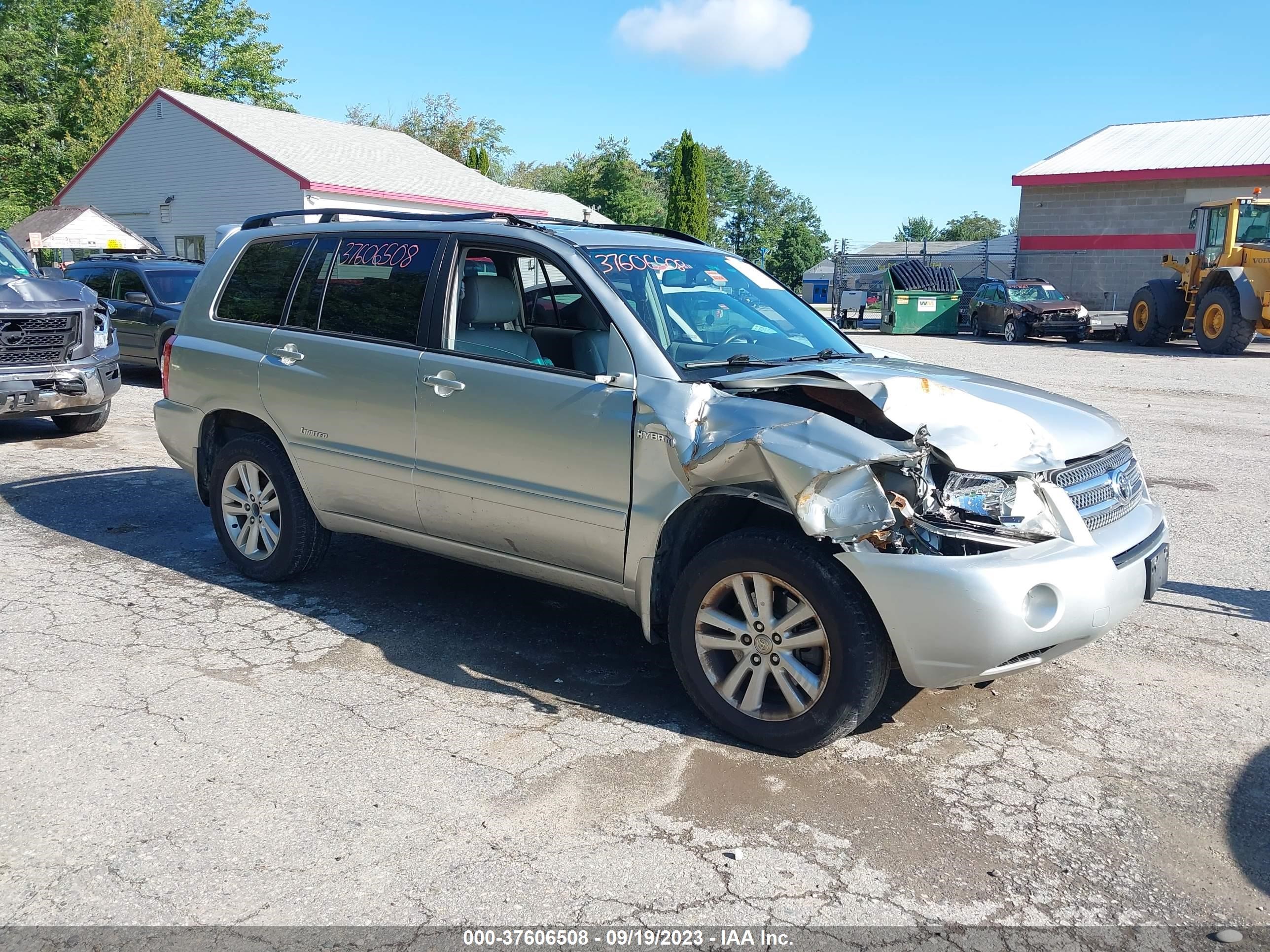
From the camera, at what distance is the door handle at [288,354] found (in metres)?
5.30

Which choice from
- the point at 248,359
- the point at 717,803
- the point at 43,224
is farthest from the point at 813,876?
the point at 43,224

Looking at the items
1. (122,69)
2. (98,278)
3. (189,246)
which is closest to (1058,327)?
(98,278)

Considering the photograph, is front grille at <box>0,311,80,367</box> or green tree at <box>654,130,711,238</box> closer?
front grille at <box>0,311,80,367</box>

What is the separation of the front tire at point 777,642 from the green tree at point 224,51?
50.6 metres

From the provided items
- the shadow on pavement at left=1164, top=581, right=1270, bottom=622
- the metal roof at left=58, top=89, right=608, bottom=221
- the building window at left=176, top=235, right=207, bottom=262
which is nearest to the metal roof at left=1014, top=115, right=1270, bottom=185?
the metal roof at left=58, top=89, right=608, bottom=221

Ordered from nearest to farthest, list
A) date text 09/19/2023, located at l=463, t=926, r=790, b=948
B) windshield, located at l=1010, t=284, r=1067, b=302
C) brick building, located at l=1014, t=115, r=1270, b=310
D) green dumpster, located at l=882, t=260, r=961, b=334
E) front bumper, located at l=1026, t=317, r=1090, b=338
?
date text 09/19/2023, located at l=463, t=926, r=790, b=948 < front bumper, located at l=1026, t=317, r=1090, b=338 < windshield, located at l=1010, t=284, r=1067, b=302 < green dumpster, located at l=882, t=260, r=961, b=334 < brick building, located at l=1014, t=115, r=1270, b=310

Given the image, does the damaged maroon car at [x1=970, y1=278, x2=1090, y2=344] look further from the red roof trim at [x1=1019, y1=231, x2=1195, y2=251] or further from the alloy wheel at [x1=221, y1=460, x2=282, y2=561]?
the alloy wheel at [x1=221, y1=460, x2=282, y2=561]

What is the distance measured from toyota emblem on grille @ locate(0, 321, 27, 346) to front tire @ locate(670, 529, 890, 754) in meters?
7.99

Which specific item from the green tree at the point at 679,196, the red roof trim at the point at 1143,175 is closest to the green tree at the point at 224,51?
the green tree at the point at 679,196

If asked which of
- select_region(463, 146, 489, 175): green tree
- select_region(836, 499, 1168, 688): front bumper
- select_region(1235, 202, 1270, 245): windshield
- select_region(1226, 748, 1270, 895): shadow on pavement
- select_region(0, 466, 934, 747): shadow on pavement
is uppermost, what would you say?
select_region(463, 146, 489, 175): green tree

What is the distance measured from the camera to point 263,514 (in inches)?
222

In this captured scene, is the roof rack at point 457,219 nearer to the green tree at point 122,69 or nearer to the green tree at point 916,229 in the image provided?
the green tree at point 122,69

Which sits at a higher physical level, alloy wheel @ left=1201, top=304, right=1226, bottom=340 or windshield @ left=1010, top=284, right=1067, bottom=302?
windshield @ left=1010, top=284, right=1067, bottom=302

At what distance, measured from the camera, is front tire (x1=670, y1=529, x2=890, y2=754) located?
3590mm
